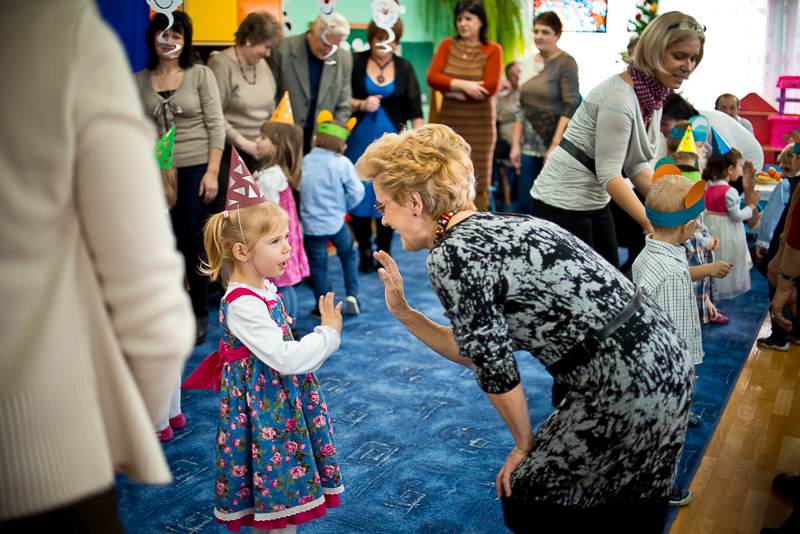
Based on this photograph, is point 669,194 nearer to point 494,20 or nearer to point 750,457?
point 750,457

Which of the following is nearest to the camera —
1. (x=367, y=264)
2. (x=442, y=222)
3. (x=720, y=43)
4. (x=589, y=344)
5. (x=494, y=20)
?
(x=589, y=344)

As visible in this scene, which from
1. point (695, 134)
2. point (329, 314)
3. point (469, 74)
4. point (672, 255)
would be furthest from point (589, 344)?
point (469, 74)

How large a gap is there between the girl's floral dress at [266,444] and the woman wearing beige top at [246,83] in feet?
7.28

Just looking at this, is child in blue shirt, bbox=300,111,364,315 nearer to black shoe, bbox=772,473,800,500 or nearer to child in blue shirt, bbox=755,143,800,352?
child in blue shirt, bbox=755,143,800,352

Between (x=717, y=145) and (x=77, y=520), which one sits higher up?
(x=77, y=520)

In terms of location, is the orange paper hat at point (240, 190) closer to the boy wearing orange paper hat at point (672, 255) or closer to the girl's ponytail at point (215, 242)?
the girl's ponytail at point (215, 242)

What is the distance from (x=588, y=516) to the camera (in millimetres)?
1710

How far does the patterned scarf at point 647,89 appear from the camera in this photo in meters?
2.80

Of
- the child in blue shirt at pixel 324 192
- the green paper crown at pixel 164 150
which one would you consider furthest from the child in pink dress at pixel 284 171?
the green paper crown at pixel 164 150

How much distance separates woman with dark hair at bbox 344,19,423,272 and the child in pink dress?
111 centimetres

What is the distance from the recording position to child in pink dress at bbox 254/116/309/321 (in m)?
3.87

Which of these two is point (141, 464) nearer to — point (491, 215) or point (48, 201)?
point (48, 201)

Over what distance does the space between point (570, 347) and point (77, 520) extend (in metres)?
0.95

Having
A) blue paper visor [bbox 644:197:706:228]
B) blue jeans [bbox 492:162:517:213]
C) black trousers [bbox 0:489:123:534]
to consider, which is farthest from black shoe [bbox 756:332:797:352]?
black trousers [bbox 0:489:123:534]
